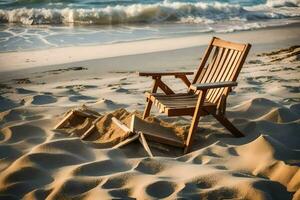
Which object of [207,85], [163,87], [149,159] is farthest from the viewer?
[163,87]

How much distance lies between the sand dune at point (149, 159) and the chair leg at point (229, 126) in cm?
8

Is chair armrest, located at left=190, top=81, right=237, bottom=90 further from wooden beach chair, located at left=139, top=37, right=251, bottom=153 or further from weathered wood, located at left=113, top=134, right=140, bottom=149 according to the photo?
weathered wood, located at left=113, top=134, right=140, bottom=149

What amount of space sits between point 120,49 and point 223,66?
6.20 m

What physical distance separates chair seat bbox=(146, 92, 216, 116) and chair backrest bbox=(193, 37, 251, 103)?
192 millimetres

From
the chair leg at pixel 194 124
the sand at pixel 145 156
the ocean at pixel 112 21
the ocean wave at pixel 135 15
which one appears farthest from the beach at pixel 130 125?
the ocean wave at pixel 135 15

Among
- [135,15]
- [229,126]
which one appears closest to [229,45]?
[229,126]

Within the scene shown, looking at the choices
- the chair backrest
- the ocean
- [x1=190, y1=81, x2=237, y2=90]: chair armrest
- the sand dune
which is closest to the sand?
the sand dune

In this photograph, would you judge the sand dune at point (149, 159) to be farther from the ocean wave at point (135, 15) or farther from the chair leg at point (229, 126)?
the ocean wave at point (135, 15)

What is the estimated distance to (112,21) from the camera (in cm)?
1811

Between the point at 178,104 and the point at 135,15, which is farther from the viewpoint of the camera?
the point at 135,15

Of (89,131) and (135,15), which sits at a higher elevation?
(135,15)

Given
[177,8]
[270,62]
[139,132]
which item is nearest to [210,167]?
[139,132]

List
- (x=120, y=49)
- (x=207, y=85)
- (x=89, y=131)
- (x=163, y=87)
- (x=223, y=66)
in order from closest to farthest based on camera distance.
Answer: (x=207, y=85) → (x=89, y=131) → (x=223, y=66) → (x=163, y=87) → (x=120, y=49)

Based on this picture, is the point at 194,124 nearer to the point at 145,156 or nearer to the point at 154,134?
the point at 154,134
